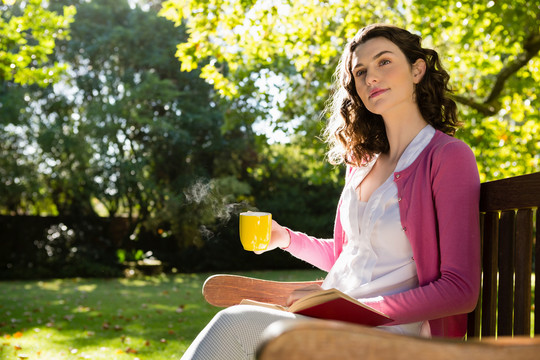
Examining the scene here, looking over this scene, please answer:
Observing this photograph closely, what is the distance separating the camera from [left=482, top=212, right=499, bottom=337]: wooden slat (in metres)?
1.82

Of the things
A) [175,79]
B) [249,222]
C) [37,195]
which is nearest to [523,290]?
[249,222]

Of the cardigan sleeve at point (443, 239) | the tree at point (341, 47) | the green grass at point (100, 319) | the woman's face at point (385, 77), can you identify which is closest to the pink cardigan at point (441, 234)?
the cardigan sleeve at point (443, 239)

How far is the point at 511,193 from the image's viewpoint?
1702mm

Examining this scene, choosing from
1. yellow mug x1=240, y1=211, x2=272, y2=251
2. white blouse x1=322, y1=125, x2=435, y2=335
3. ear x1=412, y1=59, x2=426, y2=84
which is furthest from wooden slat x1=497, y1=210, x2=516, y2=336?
yellow mug x1=240, y1=211, x2=272, y2=251

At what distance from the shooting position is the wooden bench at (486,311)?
0.77m

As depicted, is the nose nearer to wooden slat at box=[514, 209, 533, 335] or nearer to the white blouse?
the white blouse

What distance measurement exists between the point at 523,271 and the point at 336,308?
2.11ft

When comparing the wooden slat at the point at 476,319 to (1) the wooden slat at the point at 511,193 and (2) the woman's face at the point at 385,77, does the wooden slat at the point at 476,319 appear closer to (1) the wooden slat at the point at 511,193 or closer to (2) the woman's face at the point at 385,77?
(1) the wooden slat at the point at 511,193

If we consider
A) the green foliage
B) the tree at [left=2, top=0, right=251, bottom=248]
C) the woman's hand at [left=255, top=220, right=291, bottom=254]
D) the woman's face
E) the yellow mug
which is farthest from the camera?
the tree at [left=2, top=0, right=251, bottom=248]

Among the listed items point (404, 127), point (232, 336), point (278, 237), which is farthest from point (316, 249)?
point (232, 336)

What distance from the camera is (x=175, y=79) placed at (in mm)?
15945

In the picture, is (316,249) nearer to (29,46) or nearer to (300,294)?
(300,294)

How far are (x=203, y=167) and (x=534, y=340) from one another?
1461 cm

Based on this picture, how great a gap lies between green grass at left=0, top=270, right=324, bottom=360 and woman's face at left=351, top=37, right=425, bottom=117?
3307 mm
